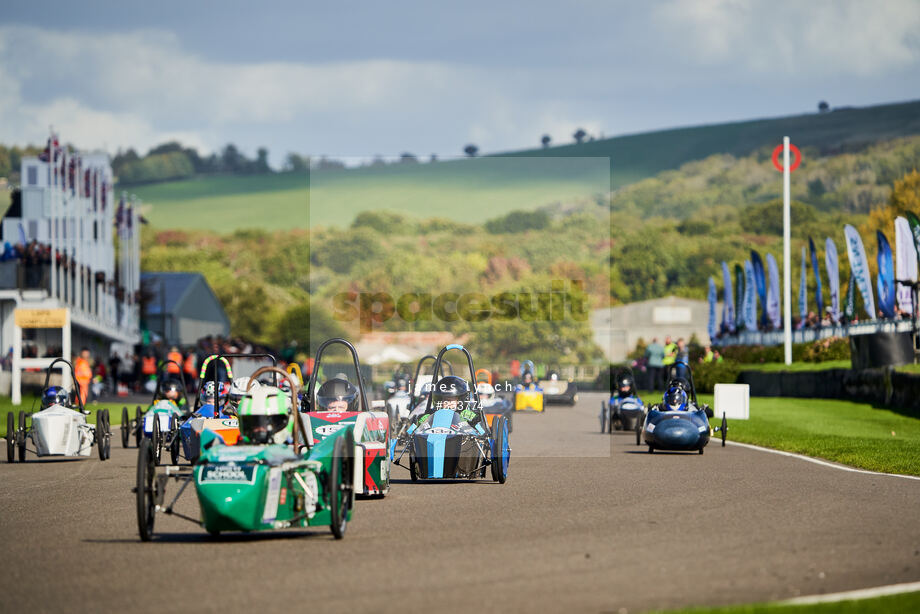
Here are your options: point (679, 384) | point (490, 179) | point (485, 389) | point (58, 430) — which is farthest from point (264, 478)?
point (490, 179)

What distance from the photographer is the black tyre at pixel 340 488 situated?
1118 cm

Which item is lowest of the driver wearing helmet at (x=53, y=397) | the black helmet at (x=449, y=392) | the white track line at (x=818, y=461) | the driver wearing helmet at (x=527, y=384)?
the white track line at (x=818, y=461)

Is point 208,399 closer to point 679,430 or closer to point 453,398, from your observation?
point 453,398

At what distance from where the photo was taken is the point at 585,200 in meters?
158

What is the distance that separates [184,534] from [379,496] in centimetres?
366

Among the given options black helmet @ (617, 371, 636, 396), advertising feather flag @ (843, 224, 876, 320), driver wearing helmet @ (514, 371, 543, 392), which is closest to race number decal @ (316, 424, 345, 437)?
black helmet @ (617, 371, 636, 396)

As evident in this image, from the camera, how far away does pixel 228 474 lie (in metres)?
11.0

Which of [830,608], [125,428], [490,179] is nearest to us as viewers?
[830,608]

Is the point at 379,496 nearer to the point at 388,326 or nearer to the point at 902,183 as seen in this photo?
the point at 902,183

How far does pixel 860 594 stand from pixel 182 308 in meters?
95.3

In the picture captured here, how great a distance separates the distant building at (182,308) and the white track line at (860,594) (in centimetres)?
8537

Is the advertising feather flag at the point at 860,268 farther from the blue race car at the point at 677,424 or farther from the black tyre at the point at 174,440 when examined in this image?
the black tyre at the point at 174,440

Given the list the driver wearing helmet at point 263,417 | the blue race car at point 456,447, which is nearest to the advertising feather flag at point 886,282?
the blue race car at point 456,447

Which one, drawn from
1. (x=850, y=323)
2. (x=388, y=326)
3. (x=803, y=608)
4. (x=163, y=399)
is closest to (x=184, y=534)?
(x=803, y=608)
